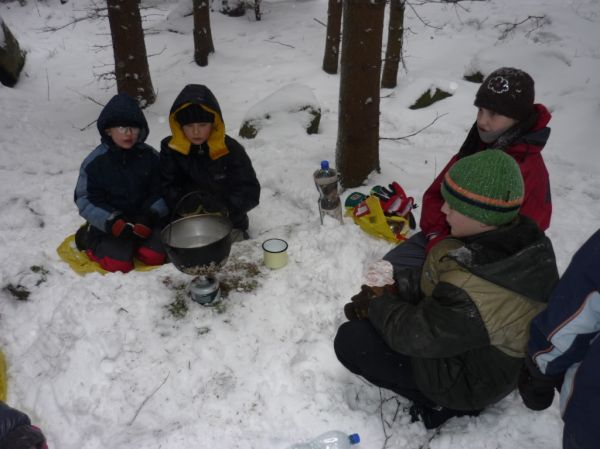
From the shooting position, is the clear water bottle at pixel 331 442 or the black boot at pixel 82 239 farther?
the black boot at pixel 82 239

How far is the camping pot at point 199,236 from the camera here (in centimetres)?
260

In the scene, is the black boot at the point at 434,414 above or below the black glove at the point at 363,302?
below

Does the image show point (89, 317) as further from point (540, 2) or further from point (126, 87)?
point (540, 2)

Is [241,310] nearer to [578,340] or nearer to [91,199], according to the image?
[91,199]

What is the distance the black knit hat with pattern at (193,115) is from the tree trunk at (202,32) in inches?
294

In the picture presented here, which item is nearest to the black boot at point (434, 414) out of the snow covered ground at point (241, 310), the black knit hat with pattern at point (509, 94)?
the snow covered ground at point (241, 310)

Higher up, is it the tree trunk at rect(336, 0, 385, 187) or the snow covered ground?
the tree trunk at rect(336, 0, 385, 187)

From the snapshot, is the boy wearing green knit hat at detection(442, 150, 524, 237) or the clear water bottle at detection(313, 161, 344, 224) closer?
the boy wearing green knit hat at detection(442, 150, 524, 237)

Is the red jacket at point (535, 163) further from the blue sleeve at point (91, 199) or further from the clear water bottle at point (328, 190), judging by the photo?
the blue sleeve at point (91, 199)

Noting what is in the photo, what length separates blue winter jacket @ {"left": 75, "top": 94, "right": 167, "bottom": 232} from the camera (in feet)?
11.4

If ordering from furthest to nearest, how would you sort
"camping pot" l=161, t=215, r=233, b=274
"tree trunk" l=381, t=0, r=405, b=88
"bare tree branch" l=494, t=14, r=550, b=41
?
"bare tree branch" l=494, t=14, r=550, b=41
"tree trunk" l=381, t=0, r=405, b=88
"camping pot" l=161, t=215, r=233, b=274

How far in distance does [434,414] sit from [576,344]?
1.10 meters

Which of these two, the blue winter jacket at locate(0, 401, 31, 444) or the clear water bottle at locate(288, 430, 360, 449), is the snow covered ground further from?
the blue winter jacket at locate(0, 401, 31, 444)

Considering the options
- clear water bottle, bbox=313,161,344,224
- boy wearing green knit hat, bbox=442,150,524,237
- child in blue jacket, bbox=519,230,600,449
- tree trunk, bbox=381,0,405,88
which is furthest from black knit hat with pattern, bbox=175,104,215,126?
tree trunk, bbox=381,0,405,88
